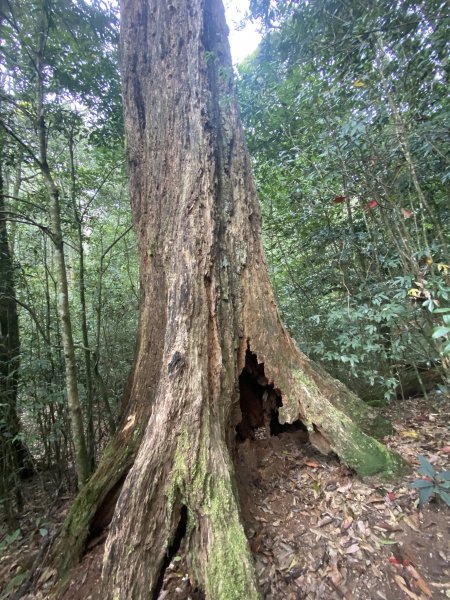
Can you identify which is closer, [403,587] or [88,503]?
[403,587]

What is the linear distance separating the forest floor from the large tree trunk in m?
0.24

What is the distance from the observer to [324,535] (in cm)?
201

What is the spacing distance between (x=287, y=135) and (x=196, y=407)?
13.6ft

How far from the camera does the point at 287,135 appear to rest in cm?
436

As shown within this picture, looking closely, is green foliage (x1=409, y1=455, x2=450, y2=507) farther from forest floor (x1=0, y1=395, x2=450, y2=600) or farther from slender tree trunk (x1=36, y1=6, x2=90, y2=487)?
slender tree trunk (x1=36, y1=6, x2=90, y2=487)

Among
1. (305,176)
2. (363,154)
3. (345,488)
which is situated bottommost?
(345,488)

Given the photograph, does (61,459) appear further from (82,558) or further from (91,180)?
(91,180)

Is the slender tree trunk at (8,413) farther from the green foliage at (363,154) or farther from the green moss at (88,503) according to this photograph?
the green foliage at (363,154)

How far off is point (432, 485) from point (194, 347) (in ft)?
6.28

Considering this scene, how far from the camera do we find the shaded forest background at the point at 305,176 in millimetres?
3135

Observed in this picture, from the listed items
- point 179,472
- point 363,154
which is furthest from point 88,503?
point 363,154

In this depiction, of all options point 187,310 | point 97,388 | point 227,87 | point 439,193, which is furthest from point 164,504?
point 439,193

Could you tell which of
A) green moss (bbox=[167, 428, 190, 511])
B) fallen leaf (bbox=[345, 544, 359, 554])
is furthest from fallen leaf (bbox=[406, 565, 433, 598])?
green moss (bbox=[167, 428, 190, 511])

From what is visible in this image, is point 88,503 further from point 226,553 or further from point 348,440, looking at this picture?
point 348,440
